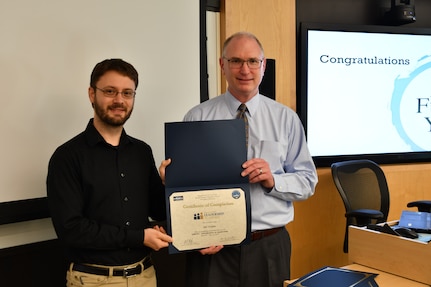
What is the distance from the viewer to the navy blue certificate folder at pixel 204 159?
1.64 m

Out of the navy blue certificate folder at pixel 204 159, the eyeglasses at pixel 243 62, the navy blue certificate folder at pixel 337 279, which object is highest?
the eyeglasses at pixel 243 62

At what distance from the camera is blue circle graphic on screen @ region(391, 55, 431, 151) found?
372 centimetres

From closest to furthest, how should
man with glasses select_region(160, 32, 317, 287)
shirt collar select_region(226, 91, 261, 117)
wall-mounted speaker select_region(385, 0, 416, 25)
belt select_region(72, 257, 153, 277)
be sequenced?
1. belt select_region(72, 257, 153, 277)
2. man with glasses select_region(160, 32, 317, 287)
3. shirt collar select_region(226, 91, 261, 117)
4. wall-mounted speaker select_region(385, 0, 416, 25)

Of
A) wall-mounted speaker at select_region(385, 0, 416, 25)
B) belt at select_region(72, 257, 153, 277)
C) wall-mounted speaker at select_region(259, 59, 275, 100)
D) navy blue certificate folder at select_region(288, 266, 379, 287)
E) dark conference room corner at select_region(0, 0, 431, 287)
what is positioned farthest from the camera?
wall-mounted speaker at select_region(385, 0, 416, 25)

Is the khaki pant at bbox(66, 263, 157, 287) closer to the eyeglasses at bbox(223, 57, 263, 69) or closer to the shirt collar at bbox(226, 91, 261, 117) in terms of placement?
the shirt collar at bbox(226, 91, 261, 117)

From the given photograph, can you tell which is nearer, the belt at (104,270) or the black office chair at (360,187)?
the belt at (104,270)

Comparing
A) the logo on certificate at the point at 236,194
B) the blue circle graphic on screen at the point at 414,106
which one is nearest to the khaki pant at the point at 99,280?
the logo on certificate at the point at 236,194

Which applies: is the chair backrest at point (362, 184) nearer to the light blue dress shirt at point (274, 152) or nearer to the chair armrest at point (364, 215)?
the chair armrest at point (364, 215)

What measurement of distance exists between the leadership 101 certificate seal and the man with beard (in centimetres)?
8

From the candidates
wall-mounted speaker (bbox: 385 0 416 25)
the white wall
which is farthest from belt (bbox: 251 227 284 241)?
wall-mounted speaker (bbox: 385 0 416 25)

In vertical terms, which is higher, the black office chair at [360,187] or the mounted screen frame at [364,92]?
the mounted screen frame at [364,92]

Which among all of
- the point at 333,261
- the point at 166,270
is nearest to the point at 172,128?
the point at 166,270

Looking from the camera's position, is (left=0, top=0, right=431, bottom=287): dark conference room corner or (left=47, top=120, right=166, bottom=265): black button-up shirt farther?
Answer: (left=0, top=0, right=431, bottom=287): dark conference room corner

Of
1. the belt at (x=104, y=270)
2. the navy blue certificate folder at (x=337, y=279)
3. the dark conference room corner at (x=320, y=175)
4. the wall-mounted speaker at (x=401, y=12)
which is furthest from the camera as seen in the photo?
the wall-mounted speaker at (x=401, y=12)
